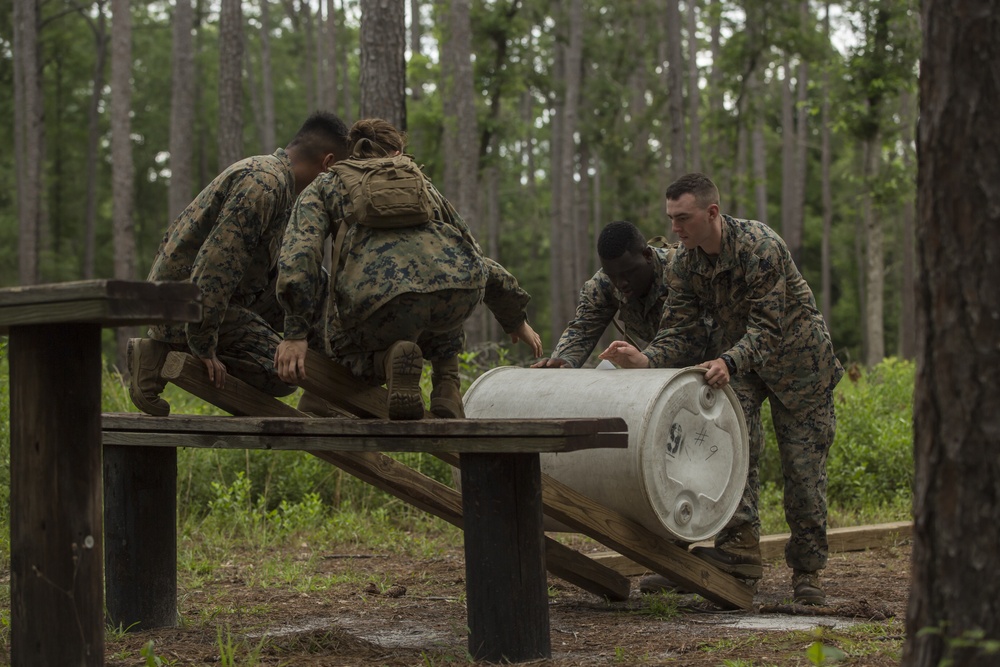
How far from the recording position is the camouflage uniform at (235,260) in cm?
498

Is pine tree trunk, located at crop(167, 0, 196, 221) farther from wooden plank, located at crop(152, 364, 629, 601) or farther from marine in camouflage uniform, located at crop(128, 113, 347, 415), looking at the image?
wooden plank, located at crop(152, 364, 629, 601)

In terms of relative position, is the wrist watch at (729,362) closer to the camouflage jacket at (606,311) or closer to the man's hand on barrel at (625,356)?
the man's hand on barrel at (625,356)

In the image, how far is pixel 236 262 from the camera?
5.03 meters

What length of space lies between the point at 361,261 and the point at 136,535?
1.76 metres

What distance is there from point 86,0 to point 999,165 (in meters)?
41.3

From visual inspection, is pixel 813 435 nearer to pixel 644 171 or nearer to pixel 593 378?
pixel 593 378

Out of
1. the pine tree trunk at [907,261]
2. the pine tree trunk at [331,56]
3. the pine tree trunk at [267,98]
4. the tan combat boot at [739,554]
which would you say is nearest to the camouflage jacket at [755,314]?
the tan combat boot at [739,554]

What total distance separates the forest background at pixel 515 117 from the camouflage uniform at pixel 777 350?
4.70m

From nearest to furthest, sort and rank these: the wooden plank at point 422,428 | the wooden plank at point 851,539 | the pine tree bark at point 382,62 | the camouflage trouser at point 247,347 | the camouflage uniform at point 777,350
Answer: the wooden plank at point 422,428 < the camouflage trouser at point 247,347 < the camouflage uniform at point 777,350 < the wooden plank at point 851,539 < the pine tree bark at point 382,62

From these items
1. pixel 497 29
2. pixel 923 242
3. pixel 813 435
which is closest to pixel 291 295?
pixel 923 242

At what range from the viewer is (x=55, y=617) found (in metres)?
3.80

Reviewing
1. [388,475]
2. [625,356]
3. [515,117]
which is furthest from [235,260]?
[515,117]

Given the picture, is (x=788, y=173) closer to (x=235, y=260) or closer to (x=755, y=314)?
(x=755, y=314)

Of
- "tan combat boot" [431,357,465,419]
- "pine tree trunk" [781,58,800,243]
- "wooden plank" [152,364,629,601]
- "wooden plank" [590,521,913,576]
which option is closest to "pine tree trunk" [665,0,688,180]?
"pine tree trunk" [781,58,800,243]
